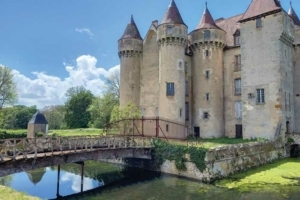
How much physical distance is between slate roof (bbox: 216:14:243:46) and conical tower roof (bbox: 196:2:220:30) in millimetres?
2727

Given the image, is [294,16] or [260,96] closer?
[260,96]

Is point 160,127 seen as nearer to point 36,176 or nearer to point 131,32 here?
point 36,176

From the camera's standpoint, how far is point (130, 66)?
3550cm

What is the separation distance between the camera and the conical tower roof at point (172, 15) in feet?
101

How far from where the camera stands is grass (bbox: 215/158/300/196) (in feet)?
54.1

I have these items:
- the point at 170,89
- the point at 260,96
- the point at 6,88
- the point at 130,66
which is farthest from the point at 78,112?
the point at 260,96

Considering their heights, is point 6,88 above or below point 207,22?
below

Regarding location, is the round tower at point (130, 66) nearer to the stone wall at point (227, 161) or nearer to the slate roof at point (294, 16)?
the stone wall at point (227, 161)

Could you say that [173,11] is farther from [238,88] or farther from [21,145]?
[21,145]

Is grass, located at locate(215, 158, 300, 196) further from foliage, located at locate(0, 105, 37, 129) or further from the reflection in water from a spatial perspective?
foliage, located at locate(0, 105, 37, 129)

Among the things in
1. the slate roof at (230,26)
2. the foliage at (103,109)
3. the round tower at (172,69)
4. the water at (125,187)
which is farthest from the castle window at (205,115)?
the foliage at (103,109)

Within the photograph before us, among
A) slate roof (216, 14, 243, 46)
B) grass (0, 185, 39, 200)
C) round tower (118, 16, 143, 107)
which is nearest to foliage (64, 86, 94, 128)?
round tower (118, 16, 143, 107)

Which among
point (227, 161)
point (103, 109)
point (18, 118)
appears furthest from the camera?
point (18, 118)

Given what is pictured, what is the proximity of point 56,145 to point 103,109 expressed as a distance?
32148 mm
